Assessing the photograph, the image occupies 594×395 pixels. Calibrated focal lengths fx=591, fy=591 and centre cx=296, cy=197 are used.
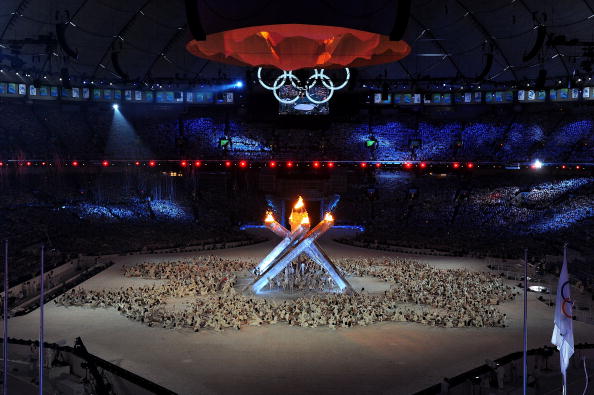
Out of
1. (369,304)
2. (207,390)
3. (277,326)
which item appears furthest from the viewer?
(369,304)

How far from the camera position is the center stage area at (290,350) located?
45.4ft

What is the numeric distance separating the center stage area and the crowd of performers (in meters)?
0.50

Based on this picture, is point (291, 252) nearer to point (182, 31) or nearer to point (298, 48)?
point (298, 48)

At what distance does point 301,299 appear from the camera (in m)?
21.4

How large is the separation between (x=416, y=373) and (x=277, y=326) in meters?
5.63

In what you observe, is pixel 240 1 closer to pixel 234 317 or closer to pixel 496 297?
pixel 234 317

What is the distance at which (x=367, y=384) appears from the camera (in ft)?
45.0

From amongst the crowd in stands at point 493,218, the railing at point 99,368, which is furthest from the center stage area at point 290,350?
the crowd in stands at point 493,218

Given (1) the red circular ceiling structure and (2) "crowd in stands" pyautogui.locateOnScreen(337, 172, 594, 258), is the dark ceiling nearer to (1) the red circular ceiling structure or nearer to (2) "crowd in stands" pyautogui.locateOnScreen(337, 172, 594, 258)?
→ (2) "crowd in stands" pyautogui.locateOnScreen(337, 172, 594, 258)

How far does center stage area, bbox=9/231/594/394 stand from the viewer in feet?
45.4

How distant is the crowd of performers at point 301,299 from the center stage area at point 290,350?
1.65ft

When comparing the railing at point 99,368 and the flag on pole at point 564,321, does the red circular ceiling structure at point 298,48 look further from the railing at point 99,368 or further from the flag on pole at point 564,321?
the railing at point 99,368

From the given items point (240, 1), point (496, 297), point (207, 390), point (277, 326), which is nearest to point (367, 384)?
point (207, 390)

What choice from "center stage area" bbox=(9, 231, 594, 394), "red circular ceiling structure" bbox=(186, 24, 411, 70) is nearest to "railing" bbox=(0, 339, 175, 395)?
"center stage area" bbox=(9, 231, 594, 394)
